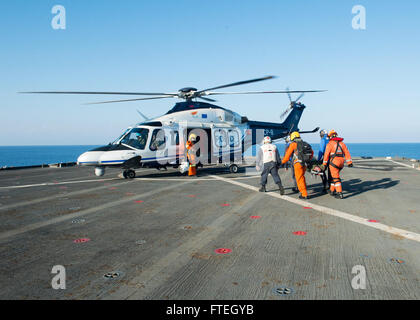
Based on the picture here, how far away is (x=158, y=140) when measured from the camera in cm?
1300

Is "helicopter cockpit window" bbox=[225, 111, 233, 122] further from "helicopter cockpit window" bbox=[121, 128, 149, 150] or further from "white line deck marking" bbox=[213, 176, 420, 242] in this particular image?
"white line deck marking" bbox=[213, 176, 420, 242]

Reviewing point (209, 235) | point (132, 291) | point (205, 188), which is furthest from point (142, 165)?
point (132, 291)

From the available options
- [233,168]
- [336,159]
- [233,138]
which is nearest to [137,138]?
[233,168]

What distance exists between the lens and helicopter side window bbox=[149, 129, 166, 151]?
12.8 metres

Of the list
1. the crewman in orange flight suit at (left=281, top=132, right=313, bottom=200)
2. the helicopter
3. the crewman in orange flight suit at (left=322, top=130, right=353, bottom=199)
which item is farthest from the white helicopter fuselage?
the crewman in orange flight suit at (left=322, top=130, right=353, bottom=199)

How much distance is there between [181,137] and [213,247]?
9.82 meters

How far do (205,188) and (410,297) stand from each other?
750 cm

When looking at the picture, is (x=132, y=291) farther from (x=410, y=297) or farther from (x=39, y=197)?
(x=39, y=197)

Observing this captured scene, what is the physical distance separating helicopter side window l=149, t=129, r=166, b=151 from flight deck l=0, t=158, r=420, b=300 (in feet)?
16.6

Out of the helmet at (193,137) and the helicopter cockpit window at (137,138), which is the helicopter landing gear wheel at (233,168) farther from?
the helicopter cockpit window at (137,138)

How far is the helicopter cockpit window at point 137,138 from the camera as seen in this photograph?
41.1 feet

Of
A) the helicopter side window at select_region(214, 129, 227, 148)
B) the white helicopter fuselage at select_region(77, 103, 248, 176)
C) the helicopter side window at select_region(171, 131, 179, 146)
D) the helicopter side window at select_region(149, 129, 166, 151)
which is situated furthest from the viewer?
the helicopter side window at select_region(214, 129, 227, 148)

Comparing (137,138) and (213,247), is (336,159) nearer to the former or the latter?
(213,247)
